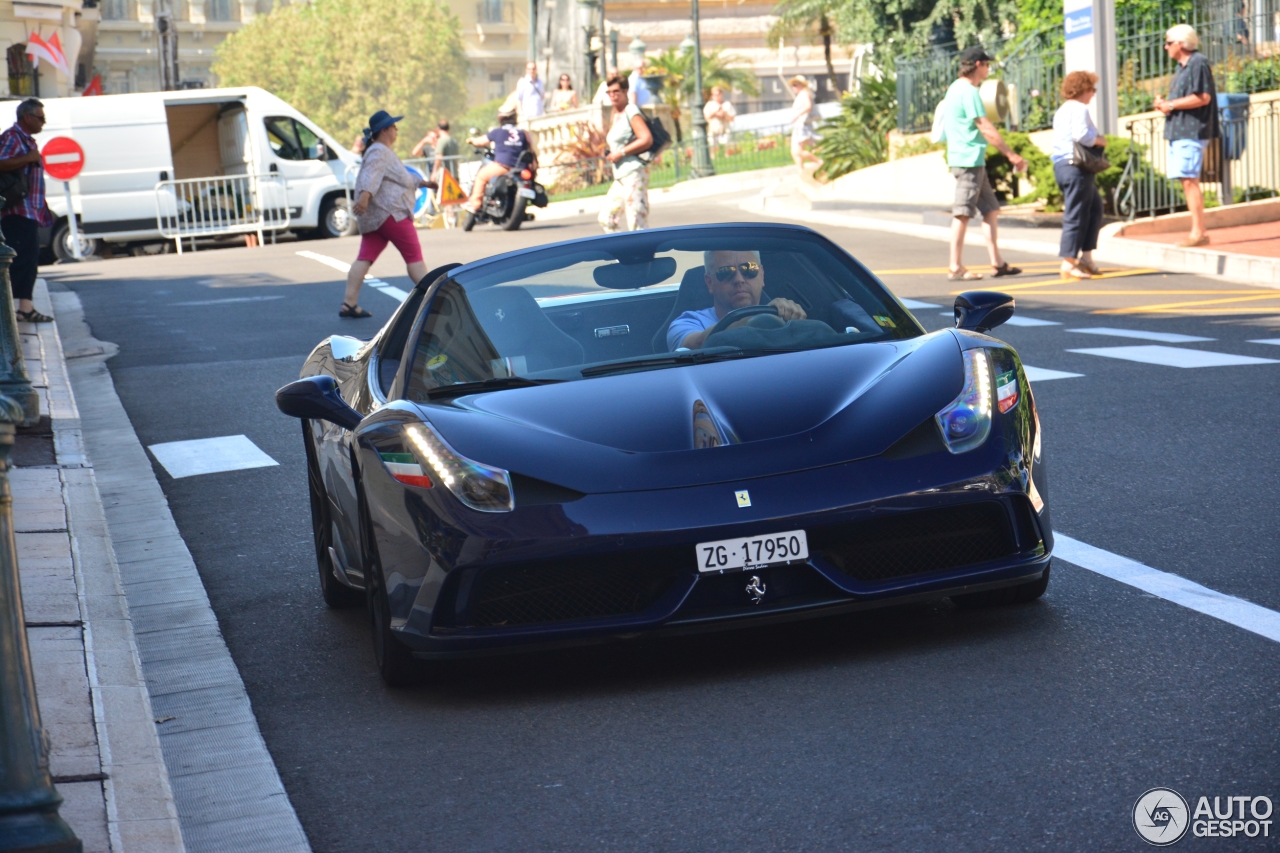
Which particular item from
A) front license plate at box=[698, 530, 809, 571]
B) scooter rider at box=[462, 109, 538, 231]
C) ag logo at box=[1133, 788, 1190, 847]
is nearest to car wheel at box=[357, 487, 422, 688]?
front license plate at box=[698, 530, 809, 571]

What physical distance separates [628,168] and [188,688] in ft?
42.1

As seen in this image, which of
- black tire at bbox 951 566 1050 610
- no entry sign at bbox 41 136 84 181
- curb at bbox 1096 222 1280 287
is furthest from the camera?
no entry sign at bbox 41 136 84 181

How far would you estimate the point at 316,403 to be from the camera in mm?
5176

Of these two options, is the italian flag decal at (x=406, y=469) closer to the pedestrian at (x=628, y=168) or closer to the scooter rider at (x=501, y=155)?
the pedestrian at (x=628, y=168)

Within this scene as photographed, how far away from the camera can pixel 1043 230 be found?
2070 cm

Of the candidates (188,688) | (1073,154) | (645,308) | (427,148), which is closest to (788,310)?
(645,308)

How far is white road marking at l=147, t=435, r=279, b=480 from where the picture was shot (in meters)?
8.81

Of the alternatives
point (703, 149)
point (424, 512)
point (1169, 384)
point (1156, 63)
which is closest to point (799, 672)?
point (424, 512)

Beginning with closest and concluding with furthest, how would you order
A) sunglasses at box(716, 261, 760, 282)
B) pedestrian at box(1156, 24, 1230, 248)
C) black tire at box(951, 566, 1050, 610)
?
black tire at box(951, 566, 1050, 610) < sunglasses at box(716, 261, 760, 282) < pedestrian at box(1156, 24, 1230, 248)

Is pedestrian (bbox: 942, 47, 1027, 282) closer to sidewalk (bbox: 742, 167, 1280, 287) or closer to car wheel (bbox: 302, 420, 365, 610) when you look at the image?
sidewalk (bbox: 742, 167, 1280, 287)

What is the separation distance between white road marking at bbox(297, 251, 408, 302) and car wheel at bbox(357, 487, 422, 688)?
9.99 m

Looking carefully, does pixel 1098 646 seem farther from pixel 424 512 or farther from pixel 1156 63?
pixel 1156 63

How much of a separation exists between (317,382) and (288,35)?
299ft

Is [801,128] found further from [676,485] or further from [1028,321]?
[676,485]
